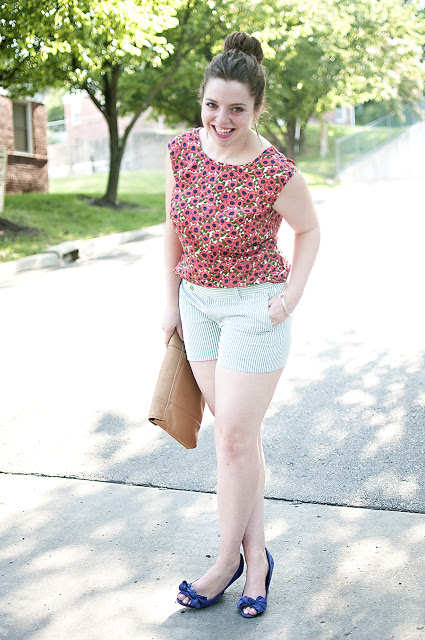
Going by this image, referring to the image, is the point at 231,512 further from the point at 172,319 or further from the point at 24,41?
the point at 24,41

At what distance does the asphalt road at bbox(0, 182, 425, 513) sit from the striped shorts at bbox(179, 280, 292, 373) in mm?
1327

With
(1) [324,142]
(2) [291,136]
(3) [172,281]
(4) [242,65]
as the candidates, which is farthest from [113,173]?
(1) [324,142]

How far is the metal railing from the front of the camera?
36.3 meters

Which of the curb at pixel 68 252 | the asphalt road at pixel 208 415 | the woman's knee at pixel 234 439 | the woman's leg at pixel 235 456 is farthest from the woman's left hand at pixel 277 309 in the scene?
the curb at pixel 68 252

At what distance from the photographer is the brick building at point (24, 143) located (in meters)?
23.0

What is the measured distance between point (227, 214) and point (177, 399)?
2.45 feet

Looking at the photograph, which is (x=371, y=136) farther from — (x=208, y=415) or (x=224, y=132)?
(x=224, y=132)

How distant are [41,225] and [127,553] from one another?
13056 millimetres

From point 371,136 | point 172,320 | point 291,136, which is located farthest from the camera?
point 371,136

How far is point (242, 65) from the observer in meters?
2.69

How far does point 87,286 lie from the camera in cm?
994

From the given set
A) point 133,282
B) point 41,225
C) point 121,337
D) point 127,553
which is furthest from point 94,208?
point 127,553

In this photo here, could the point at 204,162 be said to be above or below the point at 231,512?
above

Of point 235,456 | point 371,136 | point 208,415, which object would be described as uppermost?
point 235,456
